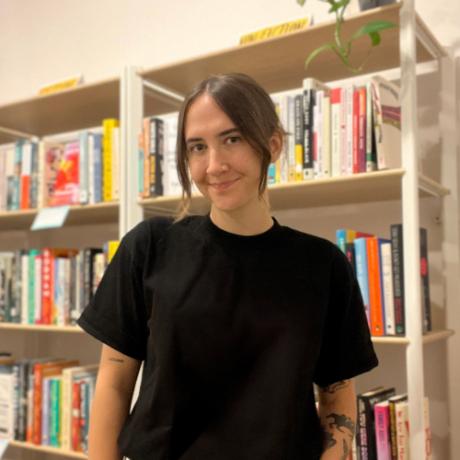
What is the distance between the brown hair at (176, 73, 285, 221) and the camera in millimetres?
972

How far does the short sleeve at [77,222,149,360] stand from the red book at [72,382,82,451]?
125 cm

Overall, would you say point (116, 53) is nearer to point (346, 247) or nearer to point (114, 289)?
point (346, 247)

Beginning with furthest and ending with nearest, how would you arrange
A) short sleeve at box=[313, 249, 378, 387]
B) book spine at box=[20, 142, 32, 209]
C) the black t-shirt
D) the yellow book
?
book spine at box=[20, 142, 32, 209]
the yellow book
short sleeve at box=[313, 249, 378, 387]
the black t-shirt

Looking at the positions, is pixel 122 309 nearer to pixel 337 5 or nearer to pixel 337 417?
pixel 337 417

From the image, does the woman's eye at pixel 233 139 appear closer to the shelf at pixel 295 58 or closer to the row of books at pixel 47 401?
the shelf at pixel 295 58

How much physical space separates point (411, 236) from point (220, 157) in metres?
0.74

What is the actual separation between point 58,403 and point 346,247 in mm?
1259

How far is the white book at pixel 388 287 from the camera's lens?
1.59 metres

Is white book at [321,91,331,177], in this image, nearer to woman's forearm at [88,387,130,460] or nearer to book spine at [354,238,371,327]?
book spine at [354,238,371,327]

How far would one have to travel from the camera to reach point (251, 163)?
99 cm

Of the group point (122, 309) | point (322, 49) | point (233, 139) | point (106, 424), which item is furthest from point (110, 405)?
point (322, 49)

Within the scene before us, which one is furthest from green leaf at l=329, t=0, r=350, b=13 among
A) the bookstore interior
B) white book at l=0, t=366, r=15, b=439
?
white book at l=0, t=366, r=15, b=439

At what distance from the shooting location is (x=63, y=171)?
2283 millimetres

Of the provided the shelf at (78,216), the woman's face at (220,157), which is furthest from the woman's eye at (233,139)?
the shelf at (78,216)
